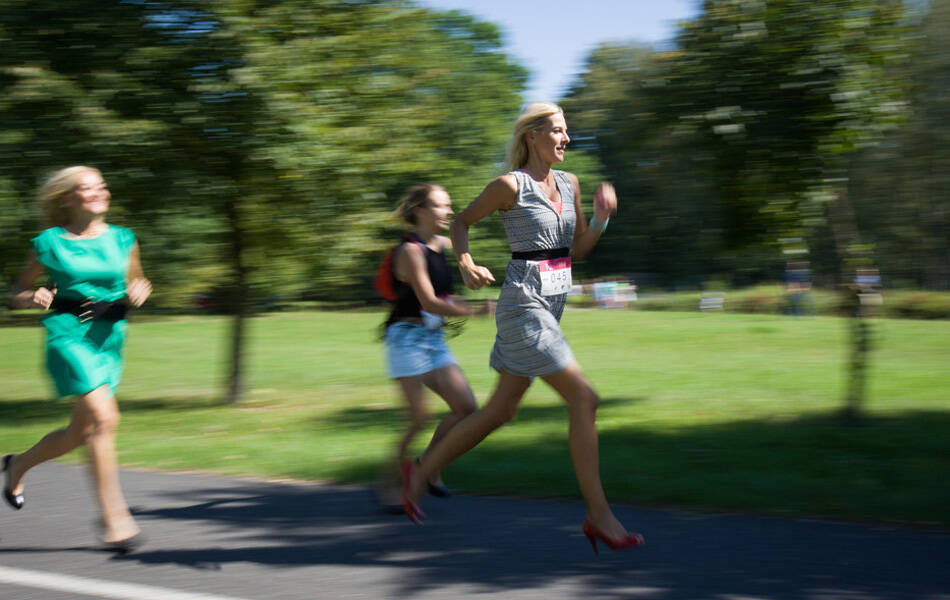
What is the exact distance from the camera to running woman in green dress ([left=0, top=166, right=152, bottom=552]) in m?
4.67

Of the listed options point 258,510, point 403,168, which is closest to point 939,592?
point 258,510

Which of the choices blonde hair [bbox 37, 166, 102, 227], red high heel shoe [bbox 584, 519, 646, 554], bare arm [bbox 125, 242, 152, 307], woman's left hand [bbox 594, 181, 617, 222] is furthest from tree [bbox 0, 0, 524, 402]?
red high heel shoe [bbox 584, 519, 646, 554]

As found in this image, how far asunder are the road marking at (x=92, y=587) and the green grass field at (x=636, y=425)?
5.82 ft

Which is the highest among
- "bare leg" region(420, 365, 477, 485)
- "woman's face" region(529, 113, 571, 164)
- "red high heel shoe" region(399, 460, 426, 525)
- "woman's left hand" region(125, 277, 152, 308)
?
"woman's face" region(529, 113, 571, 164)

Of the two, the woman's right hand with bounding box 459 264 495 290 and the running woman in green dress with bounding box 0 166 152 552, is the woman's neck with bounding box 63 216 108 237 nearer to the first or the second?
the running woman in green dress with bounding box 0 166 152 552

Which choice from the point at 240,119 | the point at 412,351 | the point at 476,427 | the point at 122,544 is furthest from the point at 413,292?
the point at 240,119

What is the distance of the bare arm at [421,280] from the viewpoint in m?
4.96

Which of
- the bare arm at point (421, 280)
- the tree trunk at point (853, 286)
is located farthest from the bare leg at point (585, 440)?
the tree trunk at point (853, 286)

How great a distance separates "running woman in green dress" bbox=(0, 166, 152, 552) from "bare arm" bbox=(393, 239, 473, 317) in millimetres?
1305

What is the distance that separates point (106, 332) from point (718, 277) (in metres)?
57.7

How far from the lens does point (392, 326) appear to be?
542 cm

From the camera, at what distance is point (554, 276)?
15.2 feet

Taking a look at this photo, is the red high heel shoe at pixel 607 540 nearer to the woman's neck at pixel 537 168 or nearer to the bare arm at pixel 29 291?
the woman's neck at pixel 537 168

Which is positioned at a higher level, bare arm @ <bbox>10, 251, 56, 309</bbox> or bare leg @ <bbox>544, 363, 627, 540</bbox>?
bare arm @ <bbox>10, 251, 56, 309</bbox>
